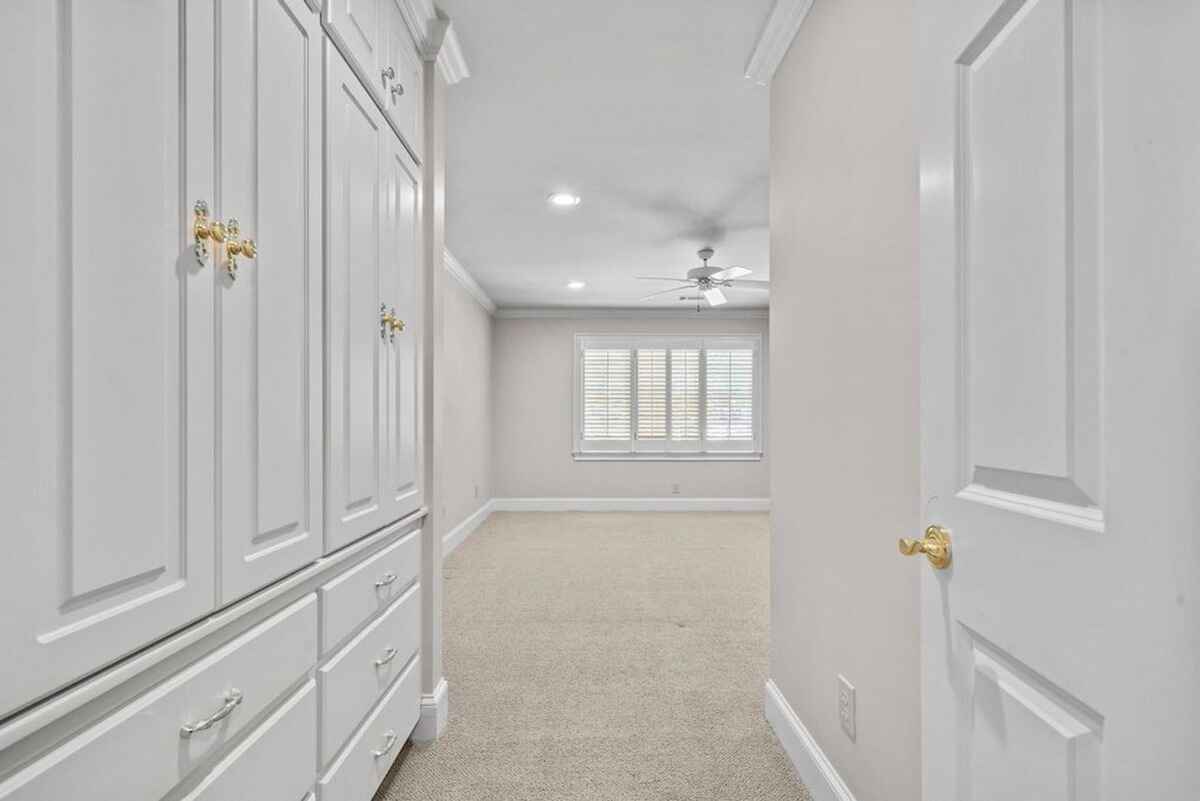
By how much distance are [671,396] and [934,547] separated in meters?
6.39

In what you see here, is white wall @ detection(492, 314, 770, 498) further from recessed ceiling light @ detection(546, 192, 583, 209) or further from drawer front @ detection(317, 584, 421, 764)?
drawer front @ detection(317, 584, 421, 764)

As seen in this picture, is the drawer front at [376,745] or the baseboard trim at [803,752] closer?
the drawer front at [376,745]

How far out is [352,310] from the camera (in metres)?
1.44

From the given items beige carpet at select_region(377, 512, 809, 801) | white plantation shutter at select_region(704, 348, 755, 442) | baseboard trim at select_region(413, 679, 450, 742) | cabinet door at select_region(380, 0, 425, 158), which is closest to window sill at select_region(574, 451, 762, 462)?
white plantation shutter at select_region(704, 348, 755, 442)

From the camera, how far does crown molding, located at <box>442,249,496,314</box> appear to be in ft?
16.0

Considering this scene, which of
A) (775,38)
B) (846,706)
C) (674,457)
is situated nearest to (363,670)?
(846,706)

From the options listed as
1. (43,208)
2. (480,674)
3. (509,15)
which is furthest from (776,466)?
(43,208)

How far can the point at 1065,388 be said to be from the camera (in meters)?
0.62

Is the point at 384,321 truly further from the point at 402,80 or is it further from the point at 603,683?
the point at 603,683

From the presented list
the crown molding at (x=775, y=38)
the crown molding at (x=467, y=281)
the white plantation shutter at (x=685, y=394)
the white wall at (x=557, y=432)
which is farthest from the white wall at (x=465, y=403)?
the crown molding at (x=775, y=38)

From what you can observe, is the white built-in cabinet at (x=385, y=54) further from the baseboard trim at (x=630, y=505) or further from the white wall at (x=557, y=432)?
the baseboard trim at (x=630, y=505)

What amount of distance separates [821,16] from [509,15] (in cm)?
100

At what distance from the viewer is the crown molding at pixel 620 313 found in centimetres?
708

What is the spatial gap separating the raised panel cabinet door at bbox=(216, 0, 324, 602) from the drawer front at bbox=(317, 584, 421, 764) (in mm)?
327
